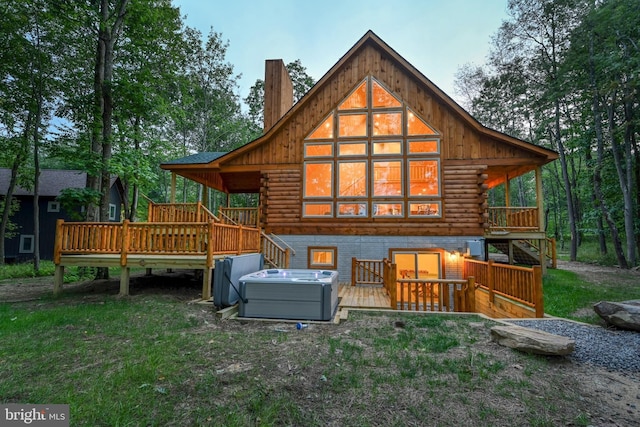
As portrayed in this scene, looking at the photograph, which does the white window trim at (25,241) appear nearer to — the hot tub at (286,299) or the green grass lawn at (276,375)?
the green grass lawn at (276,375)

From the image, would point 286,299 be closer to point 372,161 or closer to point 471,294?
point 471,294

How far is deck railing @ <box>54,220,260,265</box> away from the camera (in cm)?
696

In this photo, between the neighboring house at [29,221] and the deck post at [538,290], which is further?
the neighboring house at [29,221]

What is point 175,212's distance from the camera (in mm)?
10461

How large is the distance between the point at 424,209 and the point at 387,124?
11.5ft

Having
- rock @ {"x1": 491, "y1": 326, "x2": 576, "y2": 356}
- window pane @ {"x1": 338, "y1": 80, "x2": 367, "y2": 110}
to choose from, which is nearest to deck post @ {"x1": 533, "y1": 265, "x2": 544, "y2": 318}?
rock @ {"x1": 491, "y1": 326, "x2": 576, "y2": 356}

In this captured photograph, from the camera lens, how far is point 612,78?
44.1ft

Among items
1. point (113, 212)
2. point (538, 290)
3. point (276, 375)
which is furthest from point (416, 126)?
point (113, 212)

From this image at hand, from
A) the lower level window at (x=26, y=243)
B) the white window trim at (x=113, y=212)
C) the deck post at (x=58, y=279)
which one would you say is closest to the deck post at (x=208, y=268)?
the deck post at (x=58, y=279)

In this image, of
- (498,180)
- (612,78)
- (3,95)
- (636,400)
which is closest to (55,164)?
(3,95)

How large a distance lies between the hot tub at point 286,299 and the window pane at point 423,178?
648 cm

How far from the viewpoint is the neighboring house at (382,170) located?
33.6 ft

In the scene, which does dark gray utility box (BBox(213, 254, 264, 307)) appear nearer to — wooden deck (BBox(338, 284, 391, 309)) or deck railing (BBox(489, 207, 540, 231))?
wooden deck (BBox(338, 284, 391, 309))

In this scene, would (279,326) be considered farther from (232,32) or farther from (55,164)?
(232,32)
